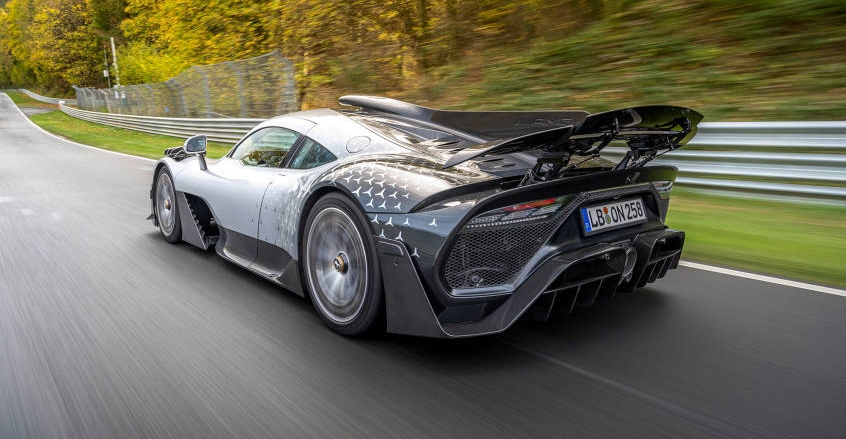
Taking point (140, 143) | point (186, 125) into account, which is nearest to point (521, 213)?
point (186, 125)

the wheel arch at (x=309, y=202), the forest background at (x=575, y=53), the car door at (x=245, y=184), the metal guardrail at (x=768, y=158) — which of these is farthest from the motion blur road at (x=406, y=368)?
the forest background at (x=575, y=53)

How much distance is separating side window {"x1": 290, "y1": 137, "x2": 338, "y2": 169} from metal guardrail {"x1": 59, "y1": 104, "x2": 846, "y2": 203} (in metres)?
4.13

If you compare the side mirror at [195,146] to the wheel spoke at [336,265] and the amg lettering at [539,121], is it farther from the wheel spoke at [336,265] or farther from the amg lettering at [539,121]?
the amg lettering at [539,121]

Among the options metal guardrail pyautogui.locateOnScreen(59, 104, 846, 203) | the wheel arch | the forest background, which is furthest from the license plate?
the forest background

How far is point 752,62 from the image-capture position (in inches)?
333

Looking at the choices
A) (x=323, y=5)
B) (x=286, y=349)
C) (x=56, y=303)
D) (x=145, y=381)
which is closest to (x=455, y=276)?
(x=286, y=349)

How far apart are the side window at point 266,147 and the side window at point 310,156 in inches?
4.8

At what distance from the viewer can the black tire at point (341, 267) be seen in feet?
9.39

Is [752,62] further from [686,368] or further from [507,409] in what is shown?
[507,409]

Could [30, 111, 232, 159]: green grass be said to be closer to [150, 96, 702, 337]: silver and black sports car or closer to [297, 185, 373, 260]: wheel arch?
[150, 96, 702, 337]: silver and black sports car

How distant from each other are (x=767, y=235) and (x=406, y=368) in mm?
3380

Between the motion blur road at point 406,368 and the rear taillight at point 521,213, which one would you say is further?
the rear taillight at point 521,213

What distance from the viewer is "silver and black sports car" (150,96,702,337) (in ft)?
8.50

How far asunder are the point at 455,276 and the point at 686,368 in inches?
39.4
